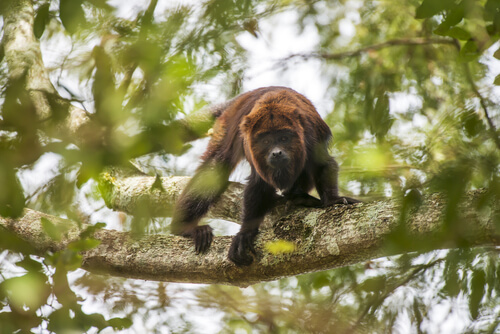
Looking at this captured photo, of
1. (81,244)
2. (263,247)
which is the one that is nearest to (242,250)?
(263,247)

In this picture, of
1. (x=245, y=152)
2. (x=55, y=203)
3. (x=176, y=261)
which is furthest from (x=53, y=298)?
(x=245, y=152)

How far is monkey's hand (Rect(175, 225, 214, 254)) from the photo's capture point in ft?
10.9

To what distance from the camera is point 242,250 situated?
10.2 ft

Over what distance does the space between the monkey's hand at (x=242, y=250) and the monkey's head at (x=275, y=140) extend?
39.5 inches

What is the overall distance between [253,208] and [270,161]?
0.45 metres

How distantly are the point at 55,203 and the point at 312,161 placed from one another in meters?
3.17

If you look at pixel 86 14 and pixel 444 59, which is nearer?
pixel 86 14

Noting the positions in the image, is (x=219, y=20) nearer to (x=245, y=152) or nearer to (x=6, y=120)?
(x=6, y=120)

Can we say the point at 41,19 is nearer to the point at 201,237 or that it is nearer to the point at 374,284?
the point at 374,284

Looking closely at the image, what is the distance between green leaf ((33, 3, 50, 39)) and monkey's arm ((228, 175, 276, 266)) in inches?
80.8

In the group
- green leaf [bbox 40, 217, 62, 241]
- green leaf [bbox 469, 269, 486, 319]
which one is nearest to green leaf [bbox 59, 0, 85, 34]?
green leaf [bbox 40, 217, 62, 241]

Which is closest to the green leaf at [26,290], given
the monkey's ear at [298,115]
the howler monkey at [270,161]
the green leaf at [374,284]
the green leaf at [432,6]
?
the green leaf at [374,284]

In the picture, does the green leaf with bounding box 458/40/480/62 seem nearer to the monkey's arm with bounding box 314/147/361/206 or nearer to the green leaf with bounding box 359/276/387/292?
the green leaf with bounding box 359/276/387/292

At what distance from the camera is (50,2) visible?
4.78 feet
